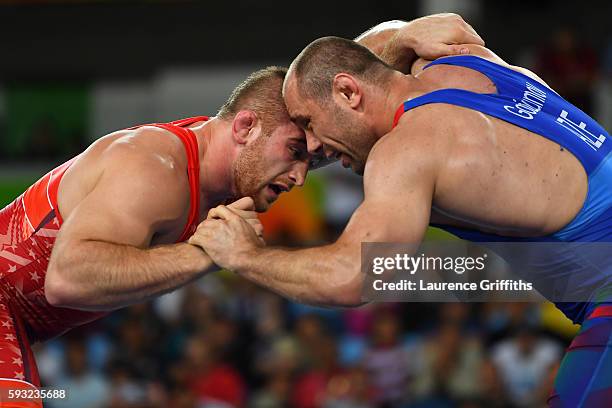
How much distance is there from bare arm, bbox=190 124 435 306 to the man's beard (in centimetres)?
83

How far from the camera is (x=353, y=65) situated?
147 inches

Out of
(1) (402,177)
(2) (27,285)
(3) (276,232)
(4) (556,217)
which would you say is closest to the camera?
(1) (402,177)

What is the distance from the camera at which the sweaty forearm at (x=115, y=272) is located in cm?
360

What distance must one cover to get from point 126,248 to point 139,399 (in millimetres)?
3940

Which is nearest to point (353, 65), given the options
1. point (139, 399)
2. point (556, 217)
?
point (556, 217)

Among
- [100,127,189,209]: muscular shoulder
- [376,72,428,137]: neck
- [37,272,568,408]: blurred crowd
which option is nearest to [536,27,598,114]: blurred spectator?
[37,272,568,408]: blurred crowd

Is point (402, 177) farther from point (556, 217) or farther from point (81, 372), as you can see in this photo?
point (81, 372)

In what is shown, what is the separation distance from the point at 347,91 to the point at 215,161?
0.74 m

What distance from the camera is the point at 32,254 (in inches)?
160

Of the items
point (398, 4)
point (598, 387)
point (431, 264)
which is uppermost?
point (431, 264)

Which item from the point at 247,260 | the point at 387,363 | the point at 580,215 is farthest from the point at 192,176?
the point at 387,363

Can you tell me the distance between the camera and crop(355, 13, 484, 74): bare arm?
4.16 metres

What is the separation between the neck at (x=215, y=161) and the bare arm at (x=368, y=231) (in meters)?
0.80

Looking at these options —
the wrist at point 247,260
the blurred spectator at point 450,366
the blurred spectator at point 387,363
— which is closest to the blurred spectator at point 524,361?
the blurred spectator at point 450,366
